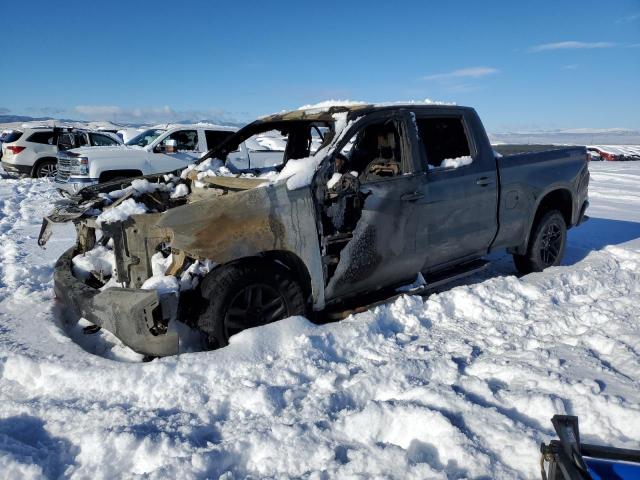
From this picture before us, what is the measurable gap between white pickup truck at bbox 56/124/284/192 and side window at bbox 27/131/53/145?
5259 millimetres

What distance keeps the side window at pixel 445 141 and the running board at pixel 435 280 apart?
3.18ft

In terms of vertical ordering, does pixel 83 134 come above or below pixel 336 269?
above

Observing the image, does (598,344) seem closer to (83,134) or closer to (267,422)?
(267,422)

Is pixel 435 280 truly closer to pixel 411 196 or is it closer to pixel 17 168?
pixel 411 196

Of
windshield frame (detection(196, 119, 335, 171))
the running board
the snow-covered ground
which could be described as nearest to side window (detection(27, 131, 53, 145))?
windshield frame (detection(196, 119, 335, 171))

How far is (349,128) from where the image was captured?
150 inches

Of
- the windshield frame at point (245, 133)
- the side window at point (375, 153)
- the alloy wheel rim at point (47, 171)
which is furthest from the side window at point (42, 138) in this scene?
the side window at point (375, 153)

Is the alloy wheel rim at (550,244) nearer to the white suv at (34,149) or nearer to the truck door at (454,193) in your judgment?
the truck door at (454,193)

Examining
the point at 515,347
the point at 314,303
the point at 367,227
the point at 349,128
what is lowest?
the point at 515,347

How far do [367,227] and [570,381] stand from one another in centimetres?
166

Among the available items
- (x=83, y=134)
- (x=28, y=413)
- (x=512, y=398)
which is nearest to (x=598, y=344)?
(x=512, y=398)

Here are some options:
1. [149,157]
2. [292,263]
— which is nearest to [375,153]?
[292,263]

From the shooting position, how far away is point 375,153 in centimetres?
454

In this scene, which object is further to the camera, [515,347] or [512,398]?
[515,347]
